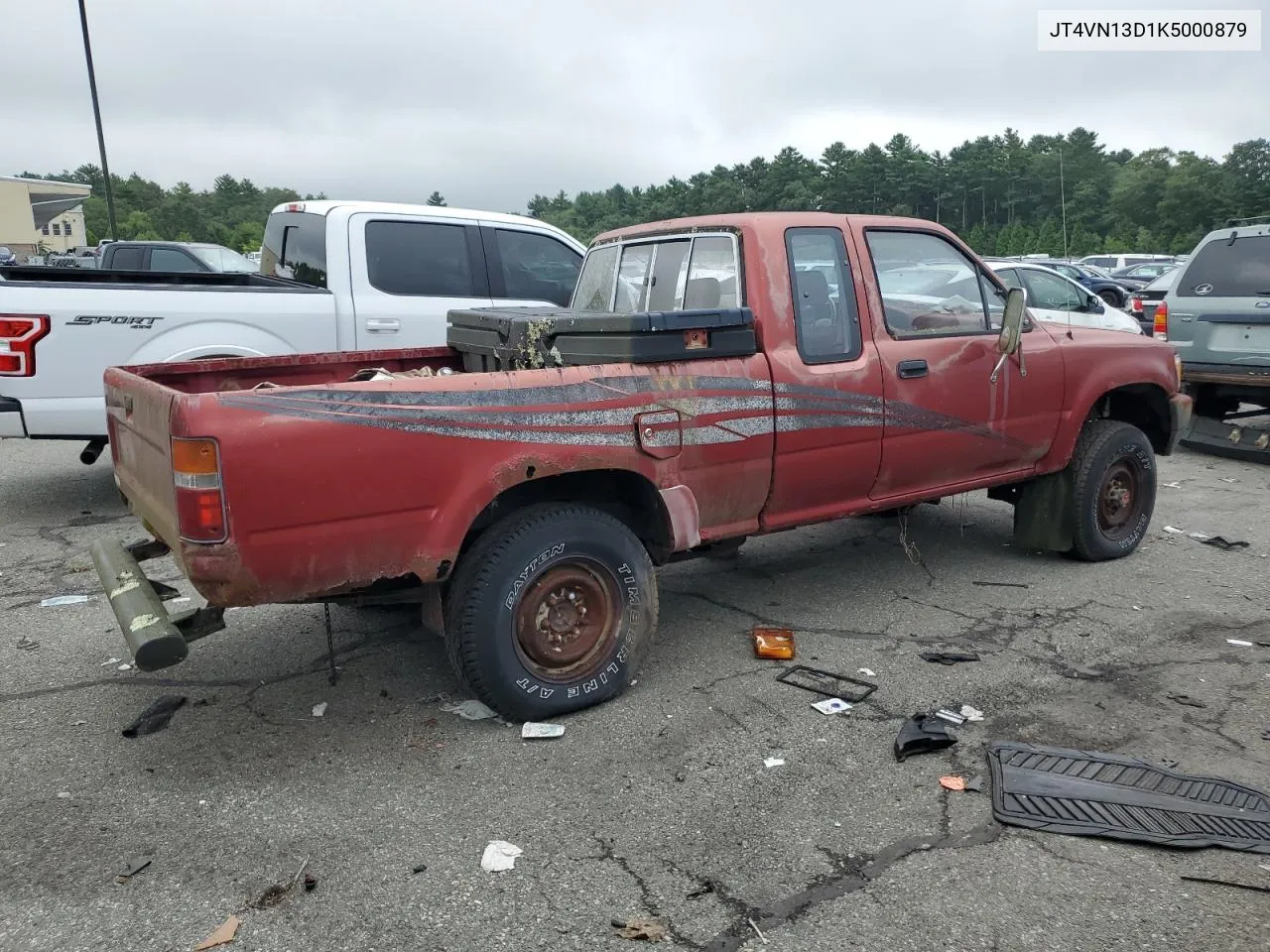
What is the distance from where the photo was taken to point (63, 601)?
17.1 feet

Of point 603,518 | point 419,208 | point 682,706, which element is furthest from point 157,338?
point 682,706

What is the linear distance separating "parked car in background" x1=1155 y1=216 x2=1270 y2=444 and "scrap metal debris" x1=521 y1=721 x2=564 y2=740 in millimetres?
7679

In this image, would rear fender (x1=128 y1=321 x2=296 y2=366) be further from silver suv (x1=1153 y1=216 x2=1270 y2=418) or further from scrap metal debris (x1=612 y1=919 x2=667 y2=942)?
silver suv (x1=1153 y1=216 x2=1270 y2=418)

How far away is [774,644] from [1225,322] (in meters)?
6.66

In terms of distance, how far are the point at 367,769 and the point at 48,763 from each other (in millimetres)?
1168

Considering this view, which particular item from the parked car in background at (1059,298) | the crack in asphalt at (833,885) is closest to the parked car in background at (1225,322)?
the parked car in background at (1059,298)

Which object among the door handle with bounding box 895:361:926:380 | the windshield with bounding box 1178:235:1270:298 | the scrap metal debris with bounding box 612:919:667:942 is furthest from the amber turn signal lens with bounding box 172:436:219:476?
the windshield with bounding box 1178:235:1270:298

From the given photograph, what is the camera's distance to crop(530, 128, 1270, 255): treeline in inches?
2222

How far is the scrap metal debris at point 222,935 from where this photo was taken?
8.45ft

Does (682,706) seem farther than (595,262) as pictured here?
No

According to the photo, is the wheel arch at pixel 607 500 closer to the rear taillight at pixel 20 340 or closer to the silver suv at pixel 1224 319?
the rear taillight at pixel 20 340

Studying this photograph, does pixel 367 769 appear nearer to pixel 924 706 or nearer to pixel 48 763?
pixel 48 763

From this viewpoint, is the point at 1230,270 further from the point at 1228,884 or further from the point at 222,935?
the point at 222,935

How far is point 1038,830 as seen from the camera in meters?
3.10
